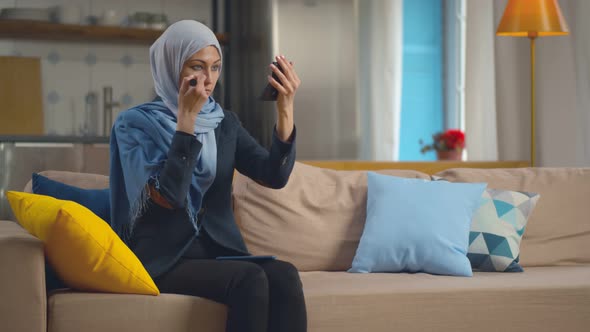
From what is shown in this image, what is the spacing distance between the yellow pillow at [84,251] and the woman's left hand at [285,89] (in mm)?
548

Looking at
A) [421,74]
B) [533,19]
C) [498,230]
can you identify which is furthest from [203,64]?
[421,74]

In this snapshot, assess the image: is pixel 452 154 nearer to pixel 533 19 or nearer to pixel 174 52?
pixel 533 19

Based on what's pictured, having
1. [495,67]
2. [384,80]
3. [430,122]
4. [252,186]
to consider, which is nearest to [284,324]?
[252,186]

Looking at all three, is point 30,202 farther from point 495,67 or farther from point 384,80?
point 384,80

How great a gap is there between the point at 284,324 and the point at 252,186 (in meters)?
0.88

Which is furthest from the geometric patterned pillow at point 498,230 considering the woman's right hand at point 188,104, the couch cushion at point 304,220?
the woman's right hand at point 188,104

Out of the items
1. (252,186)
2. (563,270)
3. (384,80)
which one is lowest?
(563,270)

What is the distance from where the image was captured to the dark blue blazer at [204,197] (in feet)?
6.75

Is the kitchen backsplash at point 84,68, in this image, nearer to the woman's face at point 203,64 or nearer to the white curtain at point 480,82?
the white curtain at point 480,82

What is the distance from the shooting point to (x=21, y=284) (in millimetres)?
1900

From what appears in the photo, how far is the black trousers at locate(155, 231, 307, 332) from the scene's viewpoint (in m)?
1.99

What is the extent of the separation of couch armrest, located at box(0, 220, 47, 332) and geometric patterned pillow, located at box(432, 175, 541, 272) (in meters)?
1.40

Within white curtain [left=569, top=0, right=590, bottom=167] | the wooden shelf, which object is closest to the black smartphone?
white curtain [left=569, top=0, right=590, bottom=167]

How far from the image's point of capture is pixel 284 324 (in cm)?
201
